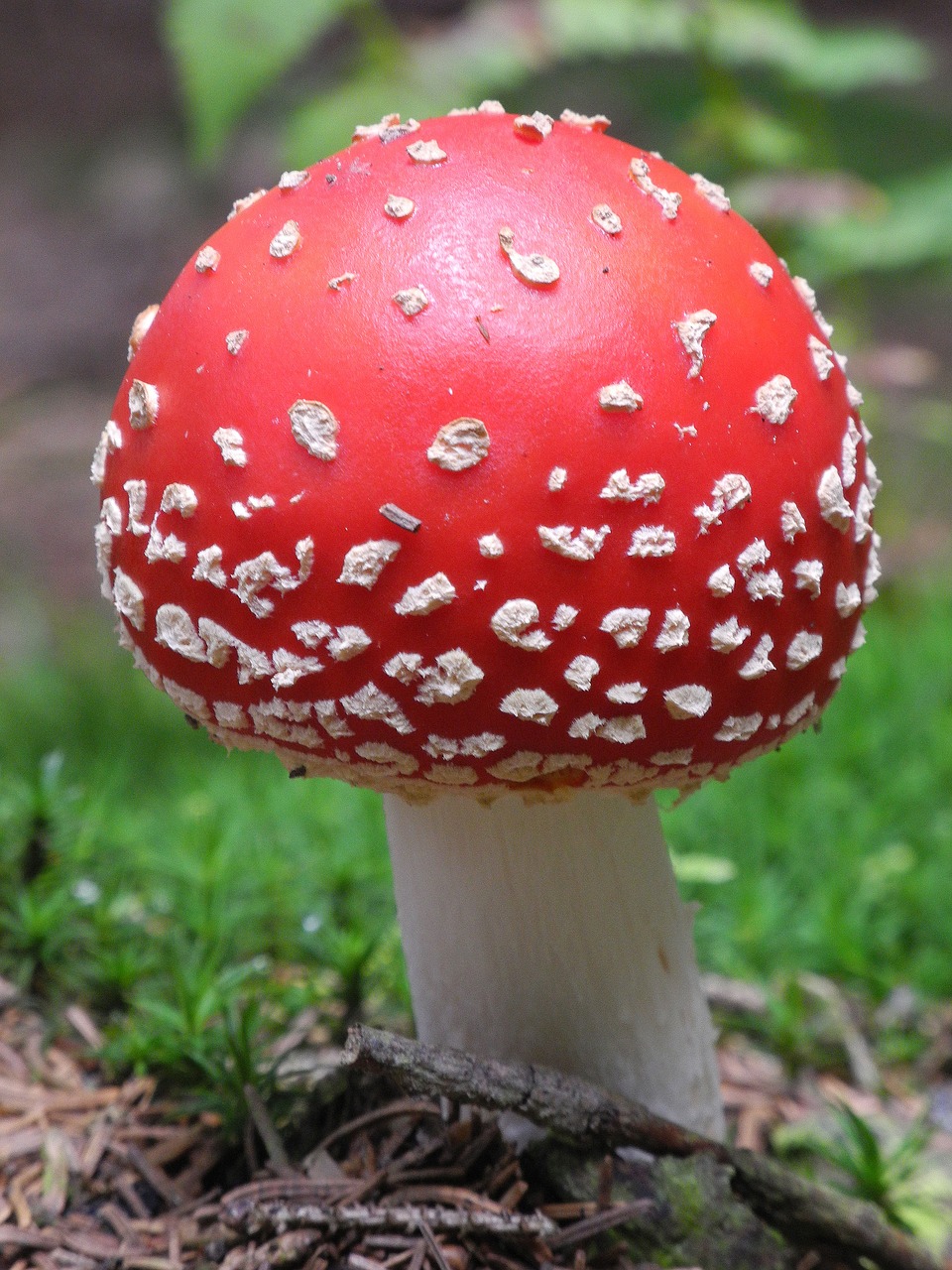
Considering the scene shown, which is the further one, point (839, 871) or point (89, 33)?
point (89, 33)

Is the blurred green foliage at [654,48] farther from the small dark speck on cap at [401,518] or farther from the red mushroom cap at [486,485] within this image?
the small dark speck on cap at [401,518]

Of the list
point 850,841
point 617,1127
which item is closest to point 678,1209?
point 617,1127

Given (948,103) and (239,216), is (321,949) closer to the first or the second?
(239,216)

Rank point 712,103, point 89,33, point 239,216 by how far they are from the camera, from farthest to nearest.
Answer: point 89,33 < point 712,103 < point 239,216

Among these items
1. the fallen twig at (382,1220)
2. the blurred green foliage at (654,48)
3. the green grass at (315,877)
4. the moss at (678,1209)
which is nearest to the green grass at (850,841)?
the green grass at (315,877)

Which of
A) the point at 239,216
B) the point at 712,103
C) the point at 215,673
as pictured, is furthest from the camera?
the point at 712,103

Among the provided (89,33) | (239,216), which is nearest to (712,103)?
(239,216)

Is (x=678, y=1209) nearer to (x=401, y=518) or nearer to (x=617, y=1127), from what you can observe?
(x=617, y=1127)
